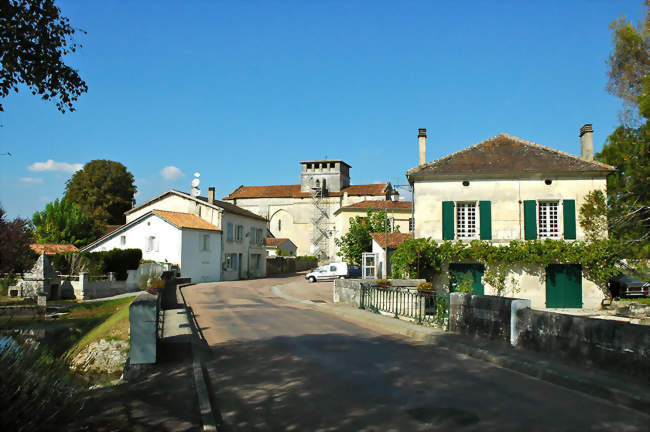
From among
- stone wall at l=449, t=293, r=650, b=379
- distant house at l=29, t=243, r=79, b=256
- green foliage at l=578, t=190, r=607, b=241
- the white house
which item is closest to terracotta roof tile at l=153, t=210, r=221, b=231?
the white house

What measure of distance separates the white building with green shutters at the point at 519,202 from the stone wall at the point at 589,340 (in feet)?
52.6

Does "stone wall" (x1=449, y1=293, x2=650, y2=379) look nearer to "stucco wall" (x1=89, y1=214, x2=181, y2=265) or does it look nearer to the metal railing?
the metal railing

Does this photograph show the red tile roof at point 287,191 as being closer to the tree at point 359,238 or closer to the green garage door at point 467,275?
the tree at point 359,238

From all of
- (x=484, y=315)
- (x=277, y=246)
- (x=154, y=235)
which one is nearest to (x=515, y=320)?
(x=484, y=315)

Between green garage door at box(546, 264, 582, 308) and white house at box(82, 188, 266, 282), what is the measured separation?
80.9ft

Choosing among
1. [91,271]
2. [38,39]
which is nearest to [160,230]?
[91,271]

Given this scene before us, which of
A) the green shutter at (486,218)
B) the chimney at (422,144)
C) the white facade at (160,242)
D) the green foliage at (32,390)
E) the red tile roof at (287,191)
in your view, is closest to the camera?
the green foliage at (32,390)

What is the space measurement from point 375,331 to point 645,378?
7.30 m

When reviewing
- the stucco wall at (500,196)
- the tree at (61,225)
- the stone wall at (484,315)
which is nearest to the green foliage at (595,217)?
the stucco wall at (500,196)

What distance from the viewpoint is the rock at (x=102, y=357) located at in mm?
13506

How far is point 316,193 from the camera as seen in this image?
81.1m

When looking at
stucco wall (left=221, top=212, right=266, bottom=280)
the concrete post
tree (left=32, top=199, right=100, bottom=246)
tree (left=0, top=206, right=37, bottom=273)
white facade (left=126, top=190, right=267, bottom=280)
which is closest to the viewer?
the concrete post

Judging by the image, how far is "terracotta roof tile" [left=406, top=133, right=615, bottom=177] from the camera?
24.5m

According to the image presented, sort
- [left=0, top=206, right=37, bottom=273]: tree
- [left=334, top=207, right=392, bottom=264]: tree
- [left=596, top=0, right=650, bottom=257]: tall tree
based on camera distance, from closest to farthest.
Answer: [left=596, top=0, right=650, bottom=257]: tall tree, [left=0, top=206, right=37, bottom=273]: tree, [left=334, top=207, right=392, bottom=264]: tree
